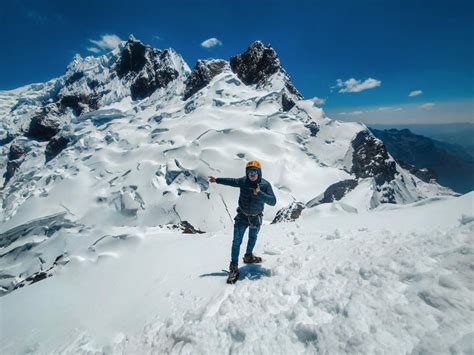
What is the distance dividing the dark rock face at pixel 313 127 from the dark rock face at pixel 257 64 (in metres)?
34.8

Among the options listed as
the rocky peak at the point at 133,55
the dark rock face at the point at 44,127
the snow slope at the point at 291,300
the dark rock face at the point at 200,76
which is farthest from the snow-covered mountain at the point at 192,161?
the dark rock face at the point at 44,127

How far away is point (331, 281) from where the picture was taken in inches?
189

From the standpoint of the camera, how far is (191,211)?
6994 centimetres

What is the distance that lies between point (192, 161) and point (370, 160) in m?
57.4

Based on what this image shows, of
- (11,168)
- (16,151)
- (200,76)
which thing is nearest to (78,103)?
(16,151)

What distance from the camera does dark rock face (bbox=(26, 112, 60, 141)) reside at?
180m

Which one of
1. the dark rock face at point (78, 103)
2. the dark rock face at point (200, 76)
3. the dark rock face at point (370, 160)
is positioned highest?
the dark rock face at point (200, 76)

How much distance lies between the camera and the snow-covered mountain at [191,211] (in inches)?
180

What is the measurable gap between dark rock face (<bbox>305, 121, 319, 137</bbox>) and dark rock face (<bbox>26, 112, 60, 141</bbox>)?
159 meters

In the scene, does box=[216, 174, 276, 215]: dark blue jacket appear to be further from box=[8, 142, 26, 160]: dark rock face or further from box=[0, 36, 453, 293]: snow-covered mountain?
box=[8, 142, 26, 160]: dark rock face

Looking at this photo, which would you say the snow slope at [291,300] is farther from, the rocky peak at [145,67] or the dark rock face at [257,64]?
the rocky peak at [145,67]

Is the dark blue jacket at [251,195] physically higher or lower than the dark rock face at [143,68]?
lower

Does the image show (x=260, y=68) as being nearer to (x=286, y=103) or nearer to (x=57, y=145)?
(x=286, y=103)

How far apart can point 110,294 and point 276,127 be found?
304ft
